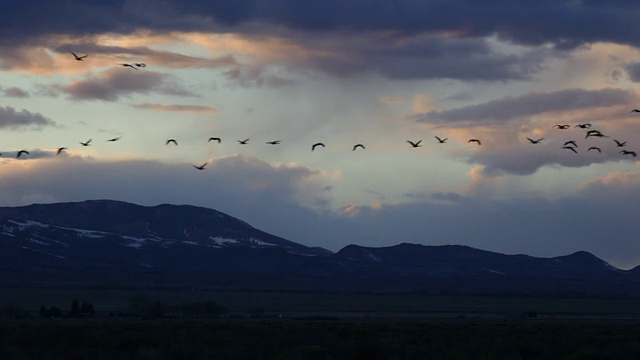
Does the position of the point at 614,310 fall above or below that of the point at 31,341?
above

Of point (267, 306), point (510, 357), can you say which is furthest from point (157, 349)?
point (267, 306)

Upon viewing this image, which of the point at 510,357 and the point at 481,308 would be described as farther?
the point at 481,308

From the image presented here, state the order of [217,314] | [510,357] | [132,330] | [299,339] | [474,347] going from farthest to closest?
[217,314] < [132,330] < [299,339] < [474,347] < [510,357]

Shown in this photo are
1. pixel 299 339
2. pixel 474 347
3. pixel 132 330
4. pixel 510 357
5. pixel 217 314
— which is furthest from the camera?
pixel 217 314

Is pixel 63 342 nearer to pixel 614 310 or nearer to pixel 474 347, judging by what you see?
pixel 474 347

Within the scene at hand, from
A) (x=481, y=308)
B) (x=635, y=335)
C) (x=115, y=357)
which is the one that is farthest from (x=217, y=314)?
(x=115, y=357)

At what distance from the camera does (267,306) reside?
7746 inches

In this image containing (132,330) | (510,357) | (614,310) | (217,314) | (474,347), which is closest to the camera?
(510,357)

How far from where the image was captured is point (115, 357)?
6406 centimetres

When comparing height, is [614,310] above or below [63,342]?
above

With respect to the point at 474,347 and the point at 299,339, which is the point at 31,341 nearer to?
the point at 299,339

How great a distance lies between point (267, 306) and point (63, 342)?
122 meters

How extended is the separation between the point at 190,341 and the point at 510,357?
22597 millimetres

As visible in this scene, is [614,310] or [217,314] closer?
[217,314]
